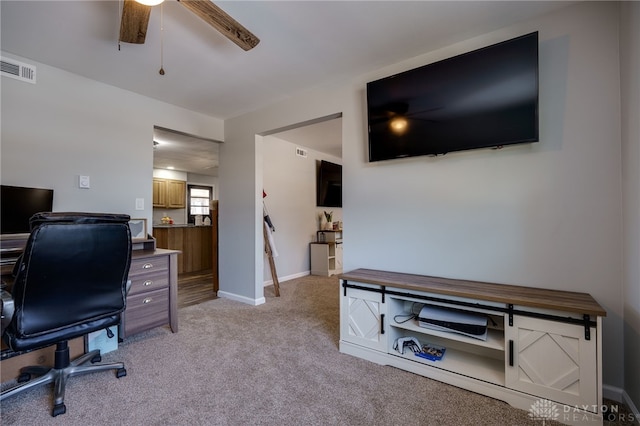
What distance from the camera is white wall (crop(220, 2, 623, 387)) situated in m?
1.73

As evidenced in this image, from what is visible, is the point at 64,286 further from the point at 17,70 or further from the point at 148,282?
the point at 17,70

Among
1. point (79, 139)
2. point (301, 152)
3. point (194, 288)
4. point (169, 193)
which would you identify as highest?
point (301, 152)

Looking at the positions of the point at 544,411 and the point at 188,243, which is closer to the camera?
the point at 544,411

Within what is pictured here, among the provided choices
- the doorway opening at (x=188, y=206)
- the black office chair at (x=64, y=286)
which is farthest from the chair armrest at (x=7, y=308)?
the doorway opening at (x=188, y=206)

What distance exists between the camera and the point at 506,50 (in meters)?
1.86

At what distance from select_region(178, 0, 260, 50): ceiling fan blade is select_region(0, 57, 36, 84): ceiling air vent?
1993mm

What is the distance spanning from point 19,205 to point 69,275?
1217mm

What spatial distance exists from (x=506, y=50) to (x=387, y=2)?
2.81 feet

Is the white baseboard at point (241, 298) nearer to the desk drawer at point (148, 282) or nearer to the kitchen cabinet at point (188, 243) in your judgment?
the desk drawer at point (148, 282)

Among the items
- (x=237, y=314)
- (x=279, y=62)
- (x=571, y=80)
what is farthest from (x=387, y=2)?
(x=237, y=314)

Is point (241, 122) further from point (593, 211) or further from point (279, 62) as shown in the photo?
point (593, 211)

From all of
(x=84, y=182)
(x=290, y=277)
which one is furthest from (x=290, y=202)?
(x=84, y=182)

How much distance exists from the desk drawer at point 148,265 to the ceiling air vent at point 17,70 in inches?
70.5

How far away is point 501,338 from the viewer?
1822mm
